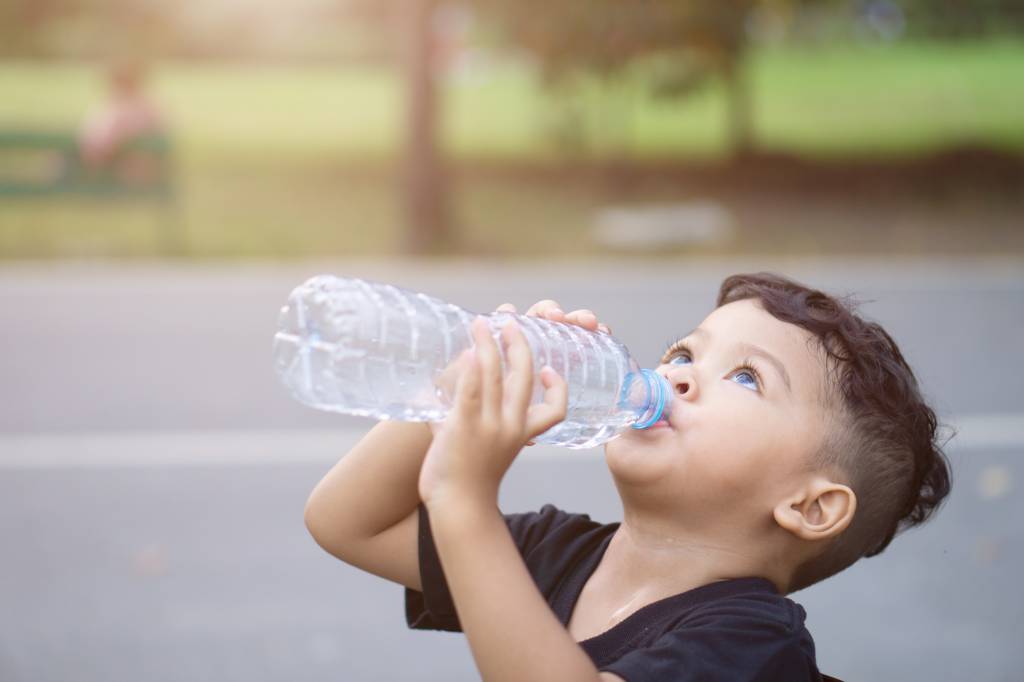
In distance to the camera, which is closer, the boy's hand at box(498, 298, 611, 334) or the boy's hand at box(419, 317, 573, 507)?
the boy's hand at box(419, 317, 573, 507)

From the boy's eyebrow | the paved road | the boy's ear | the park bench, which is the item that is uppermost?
the boy's eyebrow

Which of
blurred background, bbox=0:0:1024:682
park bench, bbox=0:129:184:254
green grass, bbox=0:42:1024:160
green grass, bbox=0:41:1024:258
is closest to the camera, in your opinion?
blurred background, bbox=0:0:1024:682

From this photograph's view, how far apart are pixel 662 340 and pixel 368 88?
13555mm

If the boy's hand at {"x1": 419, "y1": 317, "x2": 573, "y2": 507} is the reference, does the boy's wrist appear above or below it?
below

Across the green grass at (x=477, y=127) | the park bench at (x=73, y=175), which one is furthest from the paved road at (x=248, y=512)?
the green grass at (x=477, y=127)

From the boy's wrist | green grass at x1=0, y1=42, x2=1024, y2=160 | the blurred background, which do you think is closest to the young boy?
the boy's wrist

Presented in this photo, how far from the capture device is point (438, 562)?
2.19 meters

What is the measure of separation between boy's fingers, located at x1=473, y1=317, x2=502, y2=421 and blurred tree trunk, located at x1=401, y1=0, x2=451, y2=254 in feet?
38.5

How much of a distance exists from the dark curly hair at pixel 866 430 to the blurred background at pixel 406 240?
60.2 inches

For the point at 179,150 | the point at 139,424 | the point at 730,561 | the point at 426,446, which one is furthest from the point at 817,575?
the point at 179,150

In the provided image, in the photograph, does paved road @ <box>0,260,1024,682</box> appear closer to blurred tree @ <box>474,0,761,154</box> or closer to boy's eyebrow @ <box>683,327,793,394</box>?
boy's eyebrow @ <box>683,327,793,394</box>

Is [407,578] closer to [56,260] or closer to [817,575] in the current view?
[817,575]

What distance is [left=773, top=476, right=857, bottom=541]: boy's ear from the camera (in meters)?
2.00

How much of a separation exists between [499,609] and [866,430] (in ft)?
2.23
